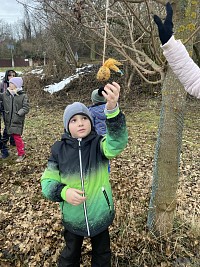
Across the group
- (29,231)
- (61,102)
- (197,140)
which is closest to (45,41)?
(61,102)

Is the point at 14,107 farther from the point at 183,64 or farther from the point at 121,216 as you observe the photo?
the point at 183,64

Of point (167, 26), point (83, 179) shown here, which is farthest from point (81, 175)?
point (167, 26)

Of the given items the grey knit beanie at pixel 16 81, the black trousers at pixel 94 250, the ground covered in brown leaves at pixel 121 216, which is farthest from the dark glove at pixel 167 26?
the grey knit beanie at pixel 16 81

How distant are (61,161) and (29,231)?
158cm

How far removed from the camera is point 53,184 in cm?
A: 197

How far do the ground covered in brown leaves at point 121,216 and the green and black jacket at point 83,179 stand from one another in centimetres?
81

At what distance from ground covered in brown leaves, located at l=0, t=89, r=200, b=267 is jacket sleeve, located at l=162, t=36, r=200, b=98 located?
1.76 m

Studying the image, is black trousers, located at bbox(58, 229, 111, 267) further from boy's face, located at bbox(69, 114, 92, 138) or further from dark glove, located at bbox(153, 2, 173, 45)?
dark glove, located at bbox(153, 2, 173, 45)

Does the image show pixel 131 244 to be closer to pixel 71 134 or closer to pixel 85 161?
pixel 85 161

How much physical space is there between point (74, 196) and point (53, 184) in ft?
0.83

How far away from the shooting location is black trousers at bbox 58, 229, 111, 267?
2.15m

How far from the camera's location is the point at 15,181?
4.50m

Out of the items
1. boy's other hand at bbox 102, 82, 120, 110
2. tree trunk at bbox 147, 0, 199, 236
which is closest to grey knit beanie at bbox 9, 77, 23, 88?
tree trunk at bbox 147, 0, 199, 236

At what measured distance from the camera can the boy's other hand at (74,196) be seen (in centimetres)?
179
